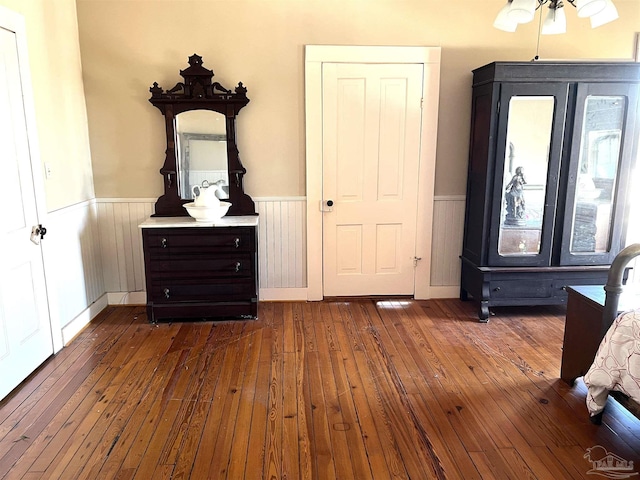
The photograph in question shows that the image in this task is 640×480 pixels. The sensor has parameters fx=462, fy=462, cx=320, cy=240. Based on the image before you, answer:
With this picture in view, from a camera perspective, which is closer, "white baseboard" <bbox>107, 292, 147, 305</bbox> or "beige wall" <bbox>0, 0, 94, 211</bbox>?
"beige wall" <bbox>0, 0, 94, 211</bbox>

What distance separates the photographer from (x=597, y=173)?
11.6 feet

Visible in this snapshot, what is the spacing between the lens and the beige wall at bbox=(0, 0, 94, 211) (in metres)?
2.97

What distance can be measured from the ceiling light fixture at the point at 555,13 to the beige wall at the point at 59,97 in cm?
280

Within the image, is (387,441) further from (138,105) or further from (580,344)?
(138,105)

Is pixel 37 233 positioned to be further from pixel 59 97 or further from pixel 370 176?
pixel 370 176

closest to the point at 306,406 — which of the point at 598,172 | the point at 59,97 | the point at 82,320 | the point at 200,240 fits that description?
the point at 200,240

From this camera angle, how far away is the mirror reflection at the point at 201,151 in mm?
3744

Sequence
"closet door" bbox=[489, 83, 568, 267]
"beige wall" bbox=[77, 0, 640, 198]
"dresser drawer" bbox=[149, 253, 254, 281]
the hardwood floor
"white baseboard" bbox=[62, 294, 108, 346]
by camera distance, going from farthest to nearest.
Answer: "beige wall" bbox=[77, 0, 640, 198] < "dresser drawer" bbox=[149, 253, 254, 281] < "closet door" bbox=[489, 83, 568, 267] < "white baseboard" bbox=[62, 294, 108, 346] < the hardwood floor

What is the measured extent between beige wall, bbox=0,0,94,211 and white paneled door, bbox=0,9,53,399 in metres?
0.23

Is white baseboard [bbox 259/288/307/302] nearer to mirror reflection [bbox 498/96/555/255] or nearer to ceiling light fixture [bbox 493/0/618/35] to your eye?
mirror reflection [bbox 498/96/555/255]

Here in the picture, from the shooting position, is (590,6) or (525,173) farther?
(525,173)

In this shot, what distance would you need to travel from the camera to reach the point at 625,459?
2039 mm

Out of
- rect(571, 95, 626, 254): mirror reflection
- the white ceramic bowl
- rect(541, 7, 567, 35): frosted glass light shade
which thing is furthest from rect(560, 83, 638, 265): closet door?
the white ceramic bowl

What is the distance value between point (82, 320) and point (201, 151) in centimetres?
160
